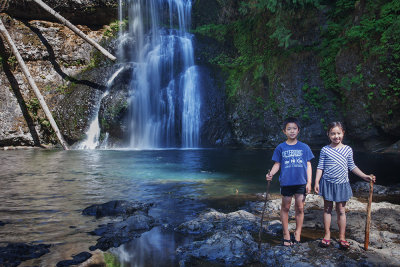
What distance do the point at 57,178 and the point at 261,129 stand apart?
451 inches

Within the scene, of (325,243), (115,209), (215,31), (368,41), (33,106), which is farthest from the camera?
(215,31)

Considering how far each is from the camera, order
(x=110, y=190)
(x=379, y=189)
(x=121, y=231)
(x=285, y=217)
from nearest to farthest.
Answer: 1. (x=285, y=217)
2. (x=121, y=231)
3. (x=379, y=189)
4. (x=110, y=190)

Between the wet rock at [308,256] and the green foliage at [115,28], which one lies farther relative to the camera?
the green foliage at [115,28]

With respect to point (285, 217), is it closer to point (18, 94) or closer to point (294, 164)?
point (294, 164)

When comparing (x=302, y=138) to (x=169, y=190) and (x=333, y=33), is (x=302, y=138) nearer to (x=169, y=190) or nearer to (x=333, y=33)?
(x=333, y=33)

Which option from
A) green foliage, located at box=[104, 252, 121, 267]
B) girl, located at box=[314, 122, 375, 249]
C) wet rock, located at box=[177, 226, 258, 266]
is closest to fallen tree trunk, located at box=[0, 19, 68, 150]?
green foliage, located at box=[104, 252, 121, 267]

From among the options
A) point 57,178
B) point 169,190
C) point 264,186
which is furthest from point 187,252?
point 57,178

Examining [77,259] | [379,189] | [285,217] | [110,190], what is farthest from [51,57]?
[285,217]

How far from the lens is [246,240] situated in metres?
3.32

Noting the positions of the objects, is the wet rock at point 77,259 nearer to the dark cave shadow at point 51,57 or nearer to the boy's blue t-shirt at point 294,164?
the boy's blue t-shirt at point 294,164

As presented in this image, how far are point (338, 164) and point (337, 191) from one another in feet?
1.05

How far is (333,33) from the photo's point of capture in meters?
14.7

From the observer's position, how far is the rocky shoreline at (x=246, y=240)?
2.93 meters

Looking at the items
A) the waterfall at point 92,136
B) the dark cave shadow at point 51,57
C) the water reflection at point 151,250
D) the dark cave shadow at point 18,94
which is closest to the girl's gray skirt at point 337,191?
the water reflection at point 151,250
